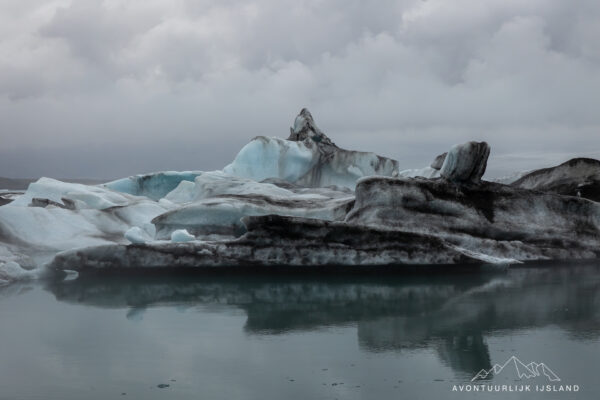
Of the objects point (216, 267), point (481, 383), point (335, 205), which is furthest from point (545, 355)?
point (335, 205)

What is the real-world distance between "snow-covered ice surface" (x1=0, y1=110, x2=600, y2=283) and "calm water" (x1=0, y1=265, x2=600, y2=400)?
1.01 metres

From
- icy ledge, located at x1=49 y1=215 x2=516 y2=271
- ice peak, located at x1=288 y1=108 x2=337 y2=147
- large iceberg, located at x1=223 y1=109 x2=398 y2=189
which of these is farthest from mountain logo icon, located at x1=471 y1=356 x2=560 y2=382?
ice peak, located at x1=288 y1=108 x2=337 y2=147

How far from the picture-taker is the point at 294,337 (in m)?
5.46

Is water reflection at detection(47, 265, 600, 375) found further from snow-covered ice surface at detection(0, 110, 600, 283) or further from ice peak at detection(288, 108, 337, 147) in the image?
ice peak at detection(288, 108, 337, 147)

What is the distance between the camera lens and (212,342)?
17.4 feet

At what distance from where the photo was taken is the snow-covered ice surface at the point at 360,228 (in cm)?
953

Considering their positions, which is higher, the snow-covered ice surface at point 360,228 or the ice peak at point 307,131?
the ice peak at point 307,131

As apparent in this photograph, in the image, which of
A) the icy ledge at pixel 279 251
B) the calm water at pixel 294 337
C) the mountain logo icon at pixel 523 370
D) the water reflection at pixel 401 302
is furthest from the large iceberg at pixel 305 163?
the mountain logo icon at pixel 523 370

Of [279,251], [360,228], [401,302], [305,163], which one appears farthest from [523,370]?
[305,163]

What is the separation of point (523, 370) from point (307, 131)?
1813cm

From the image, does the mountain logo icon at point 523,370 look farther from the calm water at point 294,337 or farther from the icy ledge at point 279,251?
the icy ledge at point 279,251

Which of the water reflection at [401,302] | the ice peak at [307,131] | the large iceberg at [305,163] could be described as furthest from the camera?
the ice peak at [307,131]

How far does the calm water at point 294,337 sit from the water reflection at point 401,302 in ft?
0.06

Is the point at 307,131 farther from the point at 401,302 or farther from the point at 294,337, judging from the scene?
the point at 294,337
